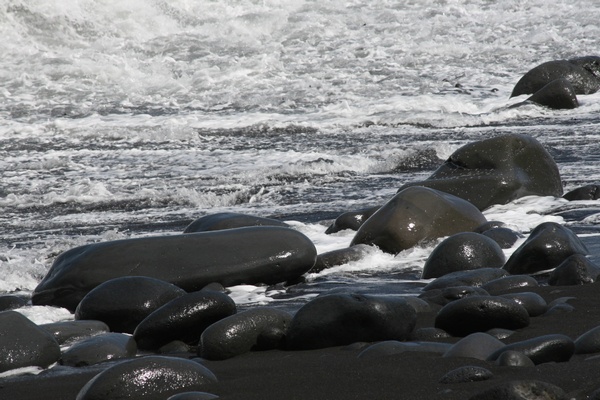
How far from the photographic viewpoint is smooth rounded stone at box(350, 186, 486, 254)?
20.7 ft

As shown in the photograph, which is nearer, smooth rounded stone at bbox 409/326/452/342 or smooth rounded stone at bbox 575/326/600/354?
smooth rounded stone at bbox 575/326/600/354

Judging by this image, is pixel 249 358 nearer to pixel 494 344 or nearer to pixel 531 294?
pixel 494 344

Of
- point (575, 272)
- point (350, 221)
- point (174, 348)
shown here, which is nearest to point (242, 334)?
point (174, 348)

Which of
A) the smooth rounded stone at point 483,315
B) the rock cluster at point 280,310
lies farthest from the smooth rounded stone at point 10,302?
the smooth rounded stone at point 483,315

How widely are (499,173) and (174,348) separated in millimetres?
3994

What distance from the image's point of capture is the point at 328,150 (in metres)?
10.7

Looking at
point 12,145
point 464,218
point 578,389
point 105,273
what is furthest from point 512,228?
point 12,145

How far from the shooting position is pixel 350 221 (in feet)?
23.0

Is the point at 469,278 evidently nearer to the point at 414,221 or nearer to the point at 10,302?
the point at 414,221

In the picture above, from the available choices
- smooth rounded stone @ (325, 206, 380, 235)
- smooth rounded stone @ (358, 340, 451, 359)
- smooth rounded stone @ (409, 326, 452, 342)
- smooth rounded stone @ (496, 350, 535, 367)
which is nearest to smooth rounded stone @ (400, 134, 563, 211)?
smooth rounded stone @ (325, 206, 380, 235)

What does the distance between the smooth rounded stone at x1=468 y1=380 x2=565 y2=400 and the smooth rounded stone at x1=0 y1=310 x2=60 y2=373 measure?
6.87 ft

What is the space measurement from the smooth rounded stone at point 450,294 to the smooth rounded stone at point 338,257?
1293mm

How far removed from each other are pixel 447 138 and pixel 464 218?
15.2 ft

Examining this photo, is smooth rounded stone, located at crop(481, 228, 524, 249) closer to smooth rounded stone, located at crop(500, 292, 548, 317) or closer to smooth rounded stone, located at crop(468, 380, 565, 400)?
smooth rounded stone, located at crop(500, 292, 548, 317)
